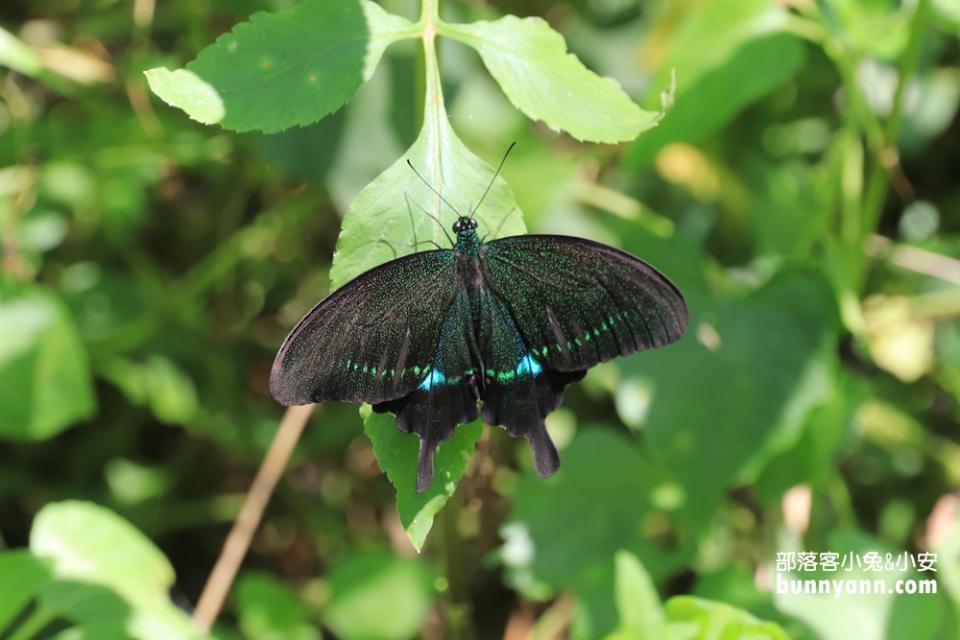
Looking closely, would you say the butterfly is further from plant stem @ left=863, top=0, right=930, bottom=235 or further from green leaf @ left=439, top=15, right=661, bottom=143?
plant stem @ left=863, top=0, right=930, bottom=235

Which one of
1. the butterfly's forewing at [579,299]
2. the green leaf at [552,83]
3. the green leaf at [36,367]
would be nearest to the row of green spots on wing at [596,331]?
the butterfly's forewing at [579,299]

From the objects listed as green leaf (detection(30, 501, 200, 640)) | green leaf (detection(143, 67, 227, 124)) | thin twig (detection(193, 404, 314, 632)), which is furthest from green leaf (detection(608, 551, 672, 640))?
thin twig (detection(193, 404, 314, 632))

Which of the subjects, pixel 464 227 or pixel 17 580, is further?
pixel 17 580

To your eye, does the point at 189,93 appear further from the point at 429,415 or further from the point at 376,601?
the point at 376,601

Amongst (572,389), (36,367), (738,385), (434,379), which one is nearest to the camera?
(434,379)

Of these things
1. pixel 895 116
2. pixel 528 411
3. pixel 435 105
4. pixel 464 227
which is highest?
pixel 895 116

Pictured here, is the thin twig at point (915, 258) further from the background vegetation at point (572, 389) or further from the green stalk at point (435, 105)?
the green stalk at point (435, 105)

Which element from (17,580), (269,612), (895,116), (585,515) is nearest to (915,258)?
(895,116)

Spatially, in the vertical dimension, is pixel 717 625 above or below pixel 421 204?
below
